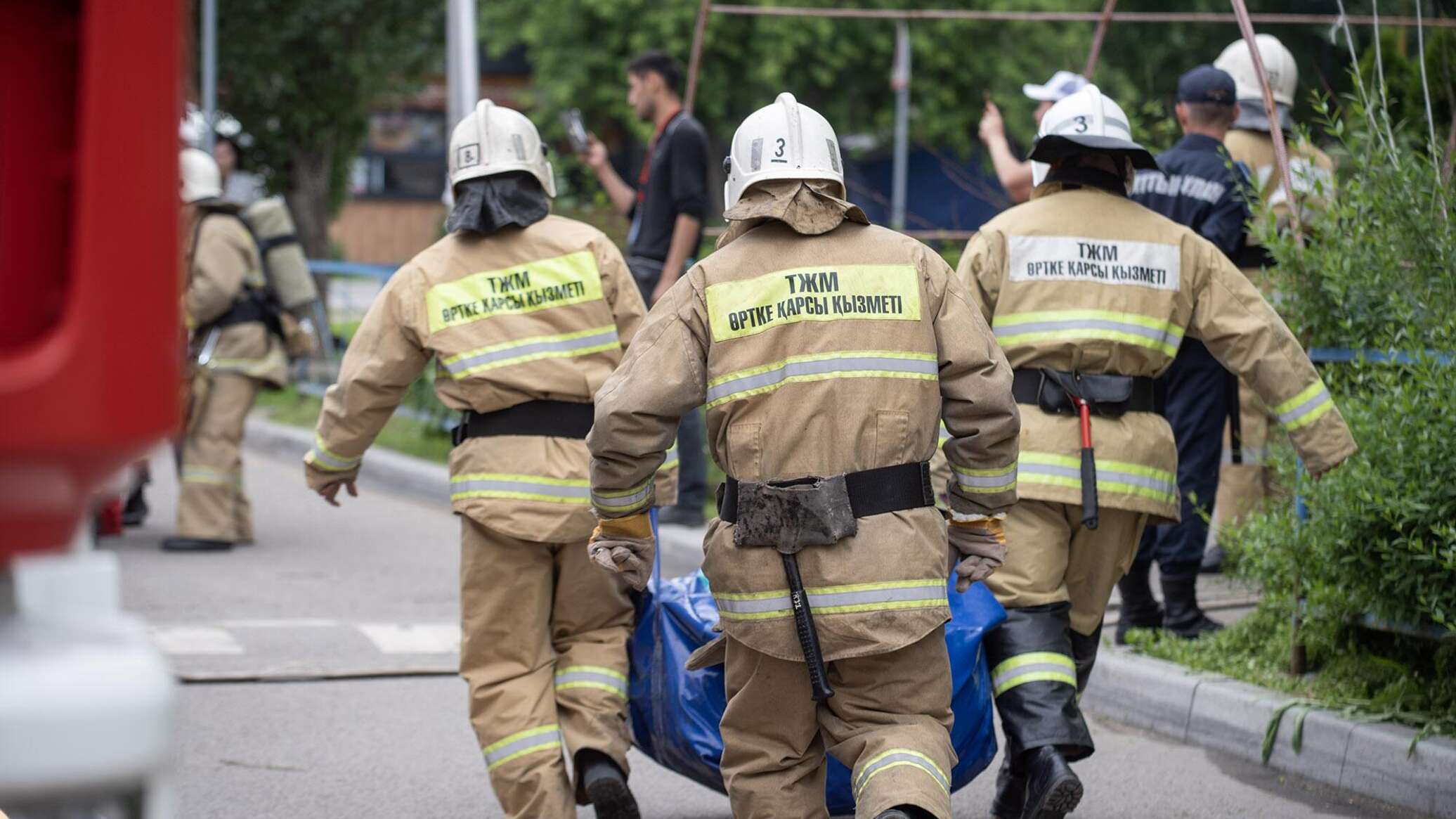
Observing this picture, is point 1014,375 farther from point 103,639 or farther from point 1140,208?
point 103,639

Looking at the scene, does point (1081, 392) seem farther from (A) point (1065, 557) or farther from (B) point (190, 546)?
(B) point (190, 546)

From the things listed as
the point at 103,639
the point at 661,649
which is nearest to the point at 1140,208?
the point at 661,649

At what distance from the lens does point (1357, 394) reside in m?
5.20

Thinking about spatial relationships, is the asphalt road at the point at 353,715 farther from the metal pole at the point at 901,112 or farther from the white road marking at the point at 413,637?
the metal pole at the point at 901,112

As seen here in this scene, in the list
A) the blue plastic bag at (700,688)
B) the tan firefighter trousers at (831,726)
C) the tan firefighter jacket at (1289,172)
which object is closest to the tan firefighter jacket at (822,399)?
the tan firefighter trousers at (831,726)

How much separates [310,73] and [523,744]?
74.8ft

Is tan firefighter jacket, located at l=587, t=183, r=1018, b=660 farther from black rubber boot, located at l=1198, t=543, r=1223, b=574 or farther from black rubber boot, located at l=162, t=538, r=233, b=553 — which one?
black rubber boot, located at l=162, t=538, r=233, b=553

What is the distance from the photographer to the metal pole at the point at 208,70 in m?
20.8

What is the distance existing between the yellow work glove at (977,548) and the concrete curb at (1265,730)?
1.59 m

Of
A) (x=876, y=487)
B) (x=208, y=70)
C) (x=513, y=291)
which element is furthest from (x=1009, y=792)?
(x=208, y=70)

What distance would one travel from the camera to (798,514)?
3580mm

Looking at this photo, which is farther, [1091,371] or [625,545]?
[1091,371]

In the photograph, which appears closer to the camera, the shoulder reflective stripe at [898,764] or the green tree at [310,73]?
the shoulder reflective stripe at [898,764]

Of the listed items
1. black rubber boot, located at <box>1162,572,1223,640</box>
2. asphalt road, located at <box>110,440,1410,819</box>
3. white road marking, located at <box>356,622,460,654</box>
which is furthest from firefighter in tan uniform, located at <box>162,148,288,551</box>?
black rubber boot, located at <box>1162,572,1223,640</box>
